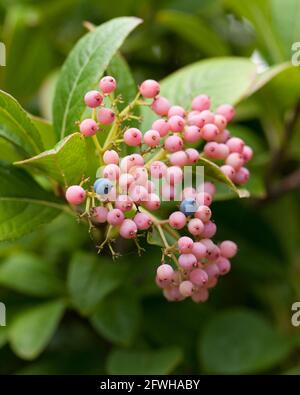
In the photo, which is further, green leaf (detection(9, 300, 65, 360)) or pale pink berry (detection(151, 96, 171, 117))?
green leaf (detection(9, 300, 65, 360))

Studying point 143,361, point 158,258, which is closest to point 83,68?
point 158,258

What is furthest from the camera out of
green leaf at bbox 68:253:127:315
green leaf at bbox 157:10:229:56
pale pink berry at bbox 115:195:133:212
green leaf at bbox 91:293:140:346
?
green leaf at bbox 157:10:229:56

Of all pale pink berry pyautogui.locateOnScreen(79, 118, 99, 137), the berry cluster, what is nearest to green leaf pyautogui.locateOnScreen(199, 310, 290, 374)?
the berry cluster

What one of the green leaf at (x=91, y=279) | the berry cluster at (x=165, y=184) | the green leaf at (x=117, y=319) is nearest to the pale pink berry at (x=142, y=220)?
the berry cluster at (x=165, y=184)

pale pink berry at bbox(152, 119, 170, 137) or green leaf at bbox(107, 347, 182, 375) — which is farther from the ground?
pale pink berry at bbox(152, 119, 170, 137)

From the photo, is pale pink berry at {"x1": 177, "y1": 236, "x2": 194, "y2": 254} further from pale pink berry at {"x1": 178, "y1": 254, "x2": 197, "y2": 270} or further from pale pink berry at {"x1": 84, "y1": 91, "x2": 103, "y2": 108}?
pale pink berry at {"x1": 84, "y1": 91, "x2": 103, "y2": 108}

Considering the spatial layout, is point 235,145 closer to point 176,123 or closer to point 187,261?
point 176,123

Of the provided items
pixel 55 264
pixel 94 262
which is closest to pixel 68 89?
pixel 94 262
